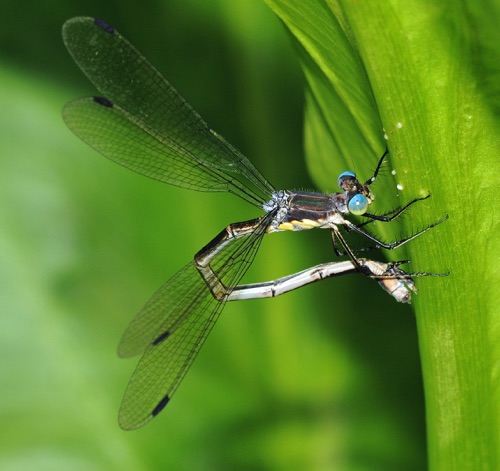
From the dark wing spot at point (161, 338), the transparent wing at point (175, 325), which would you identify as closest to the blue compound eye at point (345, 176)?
the transparent wing at point (175, 325)

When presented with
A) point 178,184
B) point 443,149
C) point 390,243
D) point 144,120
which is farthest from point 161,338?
point 443,149

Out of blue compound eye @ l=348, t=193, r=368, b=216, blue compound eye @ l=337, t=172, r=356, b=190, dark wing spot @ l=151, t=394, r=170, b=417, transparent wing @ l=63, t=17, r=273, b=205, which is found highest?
transparent wing @ l=63, t=17, r=273, b=205

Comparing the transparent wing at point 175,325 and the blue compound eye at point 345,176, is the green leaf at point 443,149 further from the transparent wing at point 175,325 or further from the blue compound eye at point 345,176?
the transparent wing at point 175,325

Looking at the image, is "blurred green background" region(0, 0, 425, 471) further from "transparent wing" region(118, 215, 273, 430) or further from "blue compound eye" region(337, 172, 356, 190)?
"blue compound eye" region(337, 172, 356, 190)

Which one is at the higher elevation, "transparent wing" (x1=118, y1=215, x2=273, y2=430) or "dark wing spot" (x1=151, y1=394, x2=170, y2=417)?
"transparent wing" (x1=118, y1=215, x2=273, y2=430)

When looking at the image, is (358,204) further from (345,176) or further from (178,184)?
(178,184)

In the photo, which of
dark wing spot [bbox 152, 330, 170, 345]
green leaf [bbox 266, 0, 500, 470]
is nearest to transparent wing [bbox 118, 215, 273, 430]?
dark wing spot [bbox 152, 330, 170, 345]
